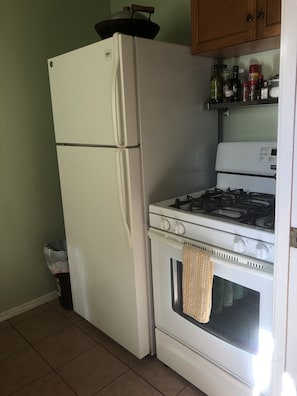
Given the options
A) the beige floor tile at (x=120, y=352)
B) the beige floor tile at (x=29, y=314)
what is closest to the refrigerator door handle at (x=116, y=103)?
the beige floor tile at (x=120, y=352)

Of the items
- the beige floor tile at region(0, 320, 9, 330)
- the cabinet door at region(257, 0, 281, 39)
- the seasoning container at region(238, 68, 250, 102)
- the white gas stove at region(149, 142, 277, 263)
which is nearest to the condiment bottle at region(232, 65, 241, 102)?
the seasoning container at region(238, 68, 250, 102)

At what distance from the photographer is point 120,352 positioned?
6.84ft

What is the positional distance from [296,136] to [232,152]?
0.98 m

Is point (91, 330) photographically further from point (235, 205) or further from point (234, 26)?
point (234, 26)

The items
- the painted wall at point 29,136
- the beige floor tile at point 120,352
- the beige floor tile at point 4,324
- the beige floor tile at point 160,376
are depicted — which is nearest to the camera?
the beige floor tile at point 160,376

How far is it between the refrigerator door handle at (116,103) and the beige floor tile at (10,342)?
148 centimetres

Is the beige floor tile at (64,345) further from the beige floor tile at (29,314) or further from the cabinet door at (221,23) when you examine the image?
the cabinet door at (221,23)

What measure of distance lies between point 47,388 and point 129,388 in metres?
0.44

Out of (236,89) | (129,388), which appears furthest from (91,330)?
(236,89)

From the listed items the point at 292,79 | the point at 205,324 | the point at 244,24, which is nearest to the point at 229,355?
the point at 205,324

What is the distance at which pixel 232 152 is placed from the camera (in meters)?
2.01

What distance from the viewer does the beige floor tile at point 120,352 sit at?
2000 mm

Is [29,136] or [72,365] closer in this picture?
[72,365]

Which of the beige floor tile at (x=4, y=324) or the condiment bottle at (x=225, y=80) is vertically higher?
the condiment bottle at (x=225, y=80)
